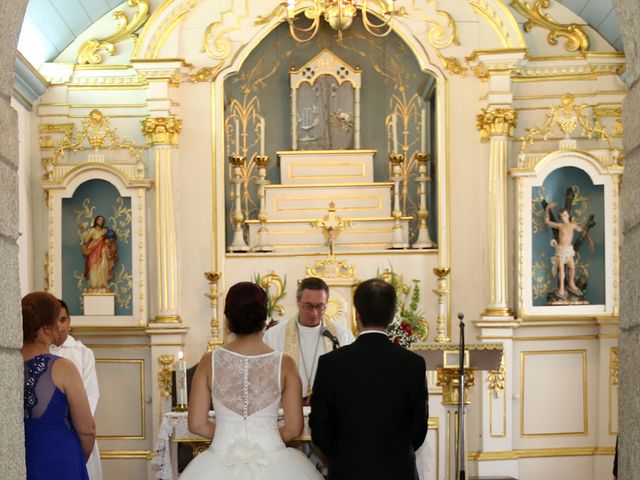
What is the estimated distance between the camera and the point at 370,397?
483 centimetres

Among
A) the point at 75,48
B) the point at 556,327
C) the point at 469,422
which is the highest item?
the point at 75,48

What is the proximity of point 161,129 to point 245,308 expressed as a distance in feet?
19.7

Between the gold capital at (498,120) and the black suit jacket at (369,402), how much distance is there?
6089 mm

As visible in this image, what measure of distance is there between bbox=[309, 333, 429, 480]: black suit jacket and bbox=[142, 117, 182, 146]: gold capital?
614 cm

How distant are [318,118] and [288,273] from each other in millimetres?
1620

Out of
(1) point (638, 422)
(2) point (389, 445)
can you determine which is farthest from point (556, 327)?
(1) point (638, 422)

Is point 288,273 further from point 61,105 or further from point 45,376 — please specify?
point 45,376

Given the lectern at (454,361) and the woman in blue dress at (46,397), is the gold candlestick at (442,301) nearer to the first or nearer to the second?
the lectern at (454,361)

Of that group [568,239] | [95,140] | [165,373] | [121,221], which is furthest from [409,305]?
[95,140]

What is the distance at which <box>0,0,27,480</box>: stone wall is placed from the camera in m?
3.76

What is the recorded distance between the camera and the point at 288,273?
10.9 m

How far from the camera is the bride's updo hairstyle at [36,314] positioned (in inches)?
190

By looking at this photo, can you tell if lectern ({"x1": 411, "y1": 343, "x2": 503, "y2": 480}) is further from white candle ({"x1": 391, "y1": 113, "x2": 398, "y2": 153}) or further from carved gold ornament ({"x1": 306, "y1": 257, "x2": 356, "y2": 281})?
white candle ({"x1": 391, "y1": 113, "x2": 398, "y2": 153})

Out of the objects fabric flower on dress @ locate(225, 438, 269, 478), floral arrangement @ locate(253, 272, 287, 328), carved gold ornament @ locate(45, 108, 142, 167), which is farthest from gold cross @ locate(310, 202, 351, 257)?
fabric flower on dress @ locate(225, 438, 269, 478)
